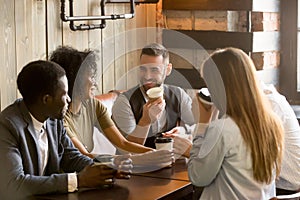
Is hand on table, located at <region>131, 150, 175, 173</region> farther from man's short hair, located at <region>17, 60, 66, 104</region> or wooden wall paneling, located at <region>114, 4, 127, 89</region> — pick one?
wooden wall paneling, located at <region>114, 4, 127, 89</region>

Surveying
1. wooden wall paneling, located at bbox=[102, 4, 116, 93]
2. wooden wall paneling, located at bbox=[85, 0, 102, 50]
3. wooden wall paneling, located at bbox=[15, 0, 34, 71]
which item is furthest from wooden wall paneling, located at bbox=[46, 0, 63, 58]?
wooden wall paneling, located at bbox=[102, 4, 116, 93]

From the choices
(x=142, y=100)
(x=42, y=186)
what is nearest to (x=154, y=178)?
(x=42, y=186)

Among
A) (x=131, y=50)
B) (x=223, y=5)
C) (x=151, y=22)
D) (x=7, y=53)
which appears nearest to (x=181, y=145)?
(x=7, y=53)

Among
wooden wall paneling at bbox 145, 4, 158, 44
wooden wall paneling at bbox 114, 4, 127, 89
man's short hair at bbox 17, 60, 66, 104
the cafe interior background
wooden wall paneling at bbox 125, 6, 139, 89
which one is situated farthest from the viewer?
wooden wall paneling at bbox 145, 4, 158, 44

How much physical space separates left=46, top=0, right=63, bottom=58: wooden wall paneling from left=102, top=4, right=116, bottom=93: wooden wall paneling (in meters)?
0.48

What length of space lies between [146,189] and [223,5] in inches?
82.2

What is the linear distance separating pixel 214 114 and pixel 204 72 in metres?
0.22

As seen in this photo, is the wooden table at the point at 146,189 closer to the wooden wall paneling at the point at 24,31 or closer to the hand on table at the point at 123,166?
the hand on table at the point at 123,166

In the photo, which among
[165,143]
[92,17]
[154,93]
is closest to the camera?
[165,143]

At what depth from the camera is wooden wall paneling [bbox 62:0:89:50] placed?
3.83 meters

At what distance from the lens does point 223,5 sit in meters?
4.19

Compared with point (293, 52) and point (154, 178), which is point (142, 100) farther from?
point (293, 52)

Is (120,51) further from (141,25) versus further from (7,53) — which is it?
(7,53)

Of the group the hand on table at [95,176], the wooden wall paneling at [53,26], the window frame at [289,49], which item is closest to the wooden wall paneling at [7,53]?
the wooden wall paneling at [53,26]
